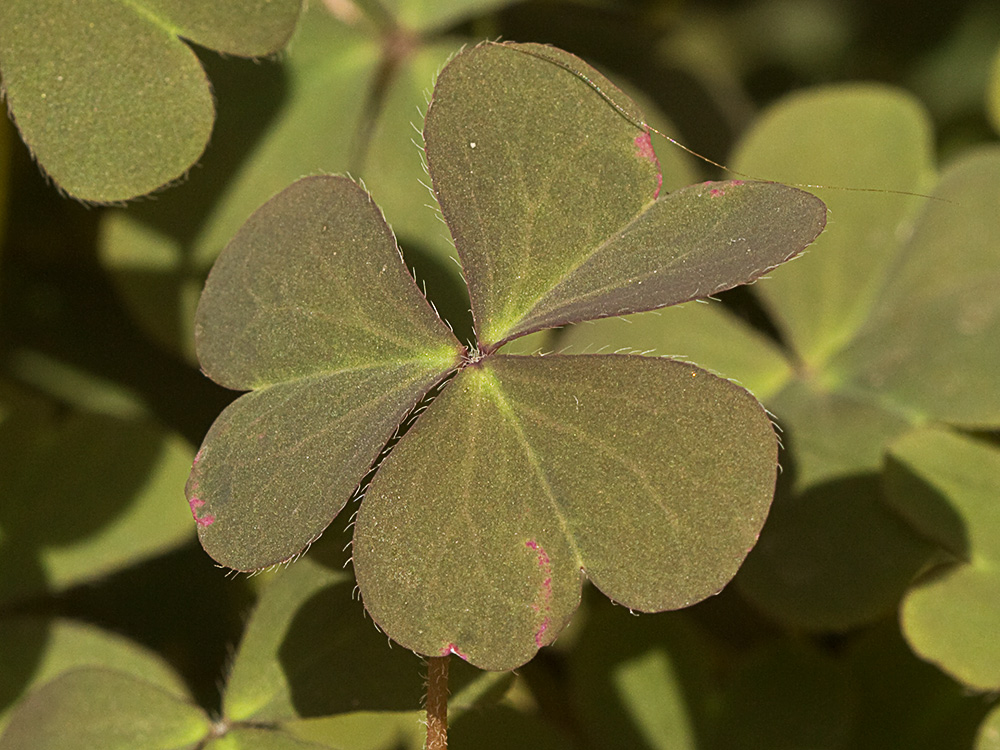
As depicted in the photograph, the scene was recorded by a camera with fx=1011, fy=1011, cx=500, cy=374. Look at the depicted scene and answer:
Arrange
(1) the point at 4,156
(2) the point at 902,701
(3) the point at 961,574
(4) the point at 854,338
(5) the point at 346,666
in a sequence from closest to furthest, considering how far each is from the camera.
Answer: (5) the point at 346,666 → (3) the point at 961,574 → (2) the point at 902,701 → (1) the point at 4,156 → (4) the point at 854,338

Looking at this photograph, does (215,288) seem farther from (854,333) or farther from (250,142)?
(854,333)

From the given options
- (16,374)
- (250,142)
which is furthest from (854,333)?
(16,374)

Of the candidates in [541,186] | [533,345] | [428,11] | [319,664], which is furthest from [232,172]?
[319,664]

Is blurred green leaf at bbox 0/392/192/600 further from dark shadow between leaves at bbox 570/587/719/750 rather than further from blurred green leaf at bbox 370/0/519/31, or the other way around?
blurred green leaf at bbox 370/0/519/31

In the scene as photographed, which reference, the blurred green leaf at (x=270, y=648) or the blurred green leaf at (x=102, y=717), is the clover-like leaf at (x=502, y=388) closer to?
the blurred green leaf at (x=270, y=648)

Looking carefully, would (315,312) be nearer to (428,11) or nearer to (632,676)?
A: (632,676)

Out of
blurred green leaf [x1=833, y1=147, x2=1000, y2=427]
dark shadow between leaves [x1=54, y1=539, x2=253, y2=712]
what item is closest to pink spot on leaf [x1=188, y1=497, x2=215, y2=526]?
dark shadow between leaves [x1=54, y1=539, x2=253, y2=712]
